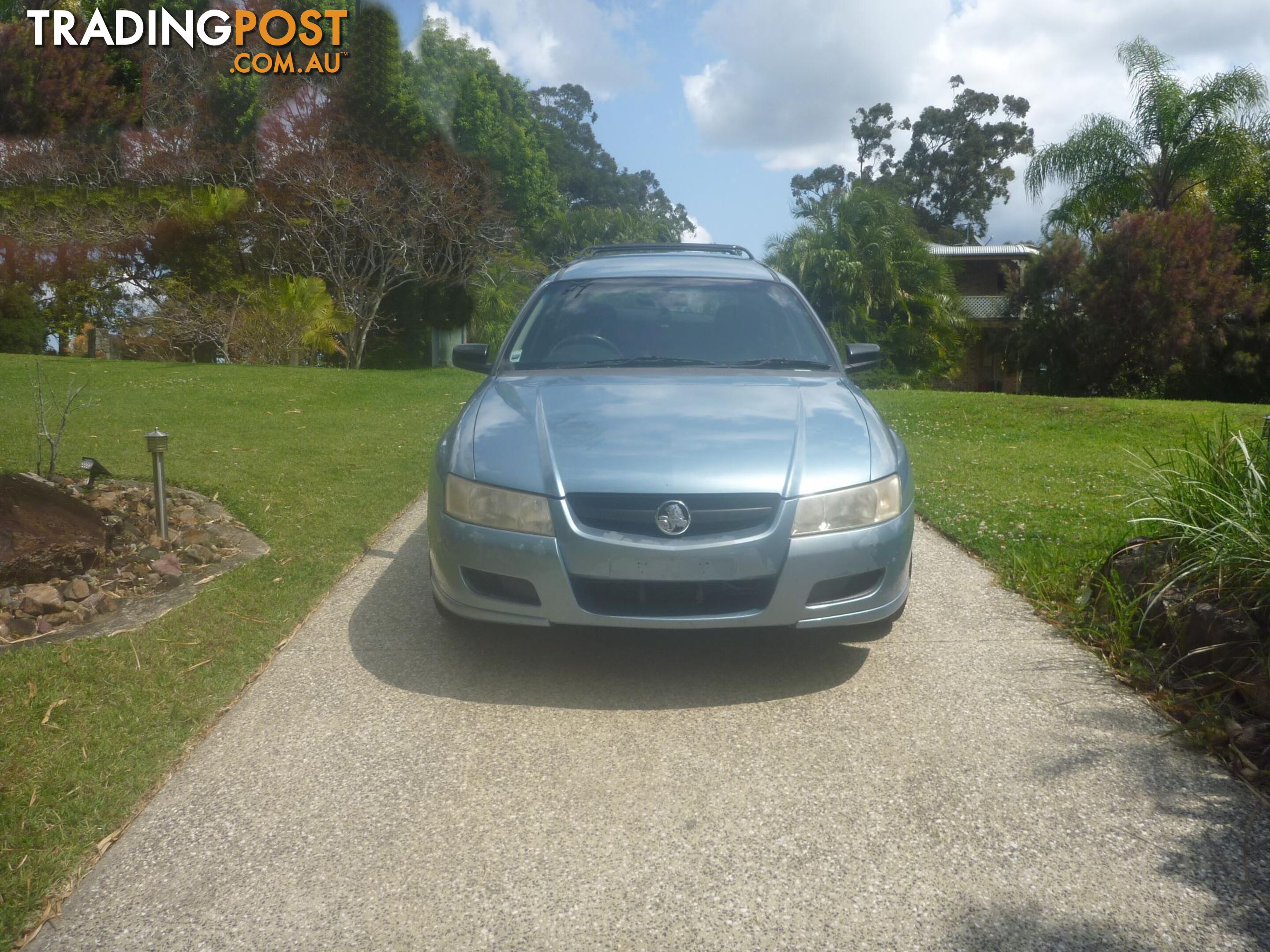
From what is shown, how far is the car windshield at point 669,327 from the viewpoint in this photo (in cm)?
516

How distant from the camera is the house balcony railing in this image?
33094 mm

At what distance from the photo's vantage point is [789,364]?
5.11 metres

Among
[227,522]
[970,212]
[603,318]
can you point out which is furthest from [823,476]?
[970,212]

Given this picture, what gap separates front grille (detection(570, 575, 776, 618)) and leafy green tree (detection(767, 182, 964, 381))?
2561 cm

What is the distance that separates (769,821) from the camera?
2990 millimetres

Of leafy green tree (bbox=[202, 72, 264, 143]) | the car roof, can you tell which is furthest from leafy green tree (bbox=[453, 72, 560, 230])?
the car roof

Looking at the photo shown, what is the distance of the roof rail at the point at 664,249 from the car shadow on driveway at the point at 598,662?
281 centimetres

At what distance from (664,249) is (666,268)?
87cm

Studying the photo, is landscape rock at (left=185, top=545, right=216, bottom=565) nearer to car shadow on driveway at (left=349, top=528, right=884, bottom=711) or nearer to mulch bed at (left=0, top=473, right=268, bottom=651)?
mulch bed at (left=0, top=473, right=268, bottom=651)

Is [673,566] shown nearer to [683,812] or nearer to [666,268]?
[683,812]

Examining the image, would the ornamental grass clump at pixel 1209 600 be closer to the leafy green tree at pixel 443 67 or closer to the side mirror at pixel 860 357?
the side mirror at pixel 860 357

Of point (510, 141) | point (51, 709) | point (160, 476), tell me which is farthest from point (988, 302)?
point (51, 709)

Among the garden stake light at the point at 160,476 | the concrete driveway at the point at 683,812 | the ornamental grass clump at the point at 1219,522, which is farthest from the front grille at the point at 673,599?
the garden stake light at the point at 160,476

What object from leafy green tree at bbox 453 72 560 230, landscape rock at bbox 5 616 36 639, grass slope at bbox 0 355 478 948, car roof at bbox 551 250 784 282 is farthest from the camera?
leafy green tree at bbox 453 72 560 230
